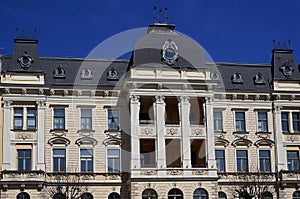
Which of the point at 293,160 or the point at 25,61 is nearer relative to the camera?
the point at 25,61

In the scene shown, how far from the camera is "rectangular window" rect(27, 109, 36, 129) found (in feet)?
147

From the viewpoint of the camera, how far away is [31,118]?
1768 inches

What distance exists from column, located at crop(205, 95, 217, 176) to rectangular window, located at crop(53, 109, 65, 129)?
10456 millimetres

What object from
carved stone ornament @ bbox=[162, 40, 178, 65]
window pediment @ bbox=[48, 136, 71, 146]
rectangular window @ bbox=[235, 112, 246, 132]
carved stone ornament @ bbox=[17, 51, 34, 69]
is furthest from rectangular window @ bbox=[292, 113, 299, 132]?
carved stone ornament @ bbox=[17, 51, 34, 69]

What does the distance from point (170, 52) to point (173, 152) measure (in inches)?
289

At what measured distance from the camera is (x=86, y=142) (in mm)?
45719

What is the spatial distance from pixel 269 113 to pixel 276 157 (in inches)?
136

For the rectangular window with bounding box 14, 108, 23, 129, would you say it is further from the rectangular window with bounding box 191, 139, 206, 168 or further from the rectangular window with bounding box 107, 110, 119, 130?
the rectangular window with bounding box 191, 139, 206, 168

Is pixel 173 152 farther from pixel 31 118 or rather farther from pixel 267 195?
pixel 31 118

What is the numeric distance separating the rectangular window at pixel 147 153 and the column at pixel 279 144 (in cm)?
955

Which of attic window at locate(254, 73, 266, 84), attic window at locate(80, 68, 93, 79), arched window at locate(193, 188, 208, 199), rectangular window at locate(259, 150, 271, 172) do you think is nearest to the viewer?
arched window at locate(193, 188, 208, 199)

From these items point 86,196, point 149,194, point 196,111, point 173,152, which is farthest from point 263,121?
point 86,196

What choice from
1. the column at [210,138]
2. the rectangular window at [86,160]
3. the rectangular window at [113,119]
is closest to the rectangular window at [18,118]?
the rectangular window at [86,160]

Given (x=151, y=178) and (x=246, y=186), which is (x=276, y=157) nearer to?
(x=246, y=186)
